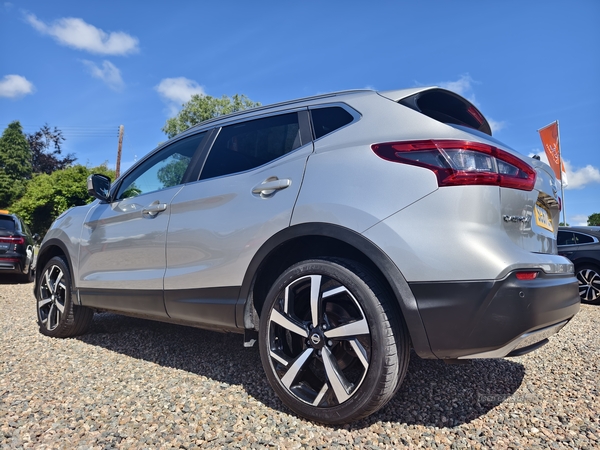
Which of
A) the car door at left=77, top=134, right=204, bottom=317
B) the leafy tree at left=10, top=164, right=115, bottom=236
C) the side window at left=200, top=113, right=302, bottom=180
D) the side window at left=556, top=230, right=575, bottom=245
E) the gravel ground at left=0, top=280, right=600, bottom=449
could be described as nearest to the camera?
the gravel ground at left=0, top=280, right=600, bottom=449

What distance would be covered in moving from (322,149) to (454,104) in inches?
34.1

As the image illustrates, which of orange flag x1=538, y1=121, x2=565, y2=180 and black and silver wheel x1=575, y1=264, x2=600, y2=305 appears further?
orange flag x1=538, y1=121, x2=565, y2=180

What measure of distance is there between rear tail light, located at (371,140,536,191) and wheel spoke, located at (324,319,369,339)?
741 millimetres

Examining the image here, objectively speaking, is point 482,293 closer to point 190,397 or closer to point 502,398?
point 502,398

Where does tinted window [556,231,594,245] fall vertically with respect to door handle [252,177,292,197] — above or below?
below

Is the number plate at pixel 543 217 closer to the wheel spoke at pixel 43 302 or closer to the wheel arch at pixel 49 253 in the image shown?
the wheel arch at pixel 49 253

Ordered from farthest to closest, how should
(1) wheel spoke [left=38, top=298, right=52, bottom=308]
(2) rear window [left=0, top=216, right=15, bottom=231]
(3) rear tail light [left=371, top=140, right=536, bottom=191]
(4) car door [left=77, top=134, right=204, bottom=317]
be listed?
(2) rear window [left=0, top=216, right=15, bottom=231]
(1) wheel spoke [left=38, top=298, right=52, bottom=308]
(4) car door [left=77, top=134, right=204, bottom=317]
(3) rear tail light [left=371, top=140, right=536, bottom=191]

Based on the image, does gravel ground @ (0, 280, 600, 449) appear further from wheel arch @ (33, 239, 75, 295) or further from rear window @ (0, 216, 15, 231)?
rear window @ (0, 216, 15, 231)

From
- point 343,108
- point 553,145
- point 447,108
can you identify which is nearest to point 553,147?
point 553,145

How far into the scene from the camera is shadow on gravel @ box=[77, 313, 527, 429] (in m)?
2.26

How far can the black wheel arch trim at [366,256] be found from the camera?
1831 millimetres

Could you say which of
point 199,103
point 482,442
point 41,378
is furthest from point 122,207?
point 199,103

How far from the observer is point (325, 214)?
6.88 ft

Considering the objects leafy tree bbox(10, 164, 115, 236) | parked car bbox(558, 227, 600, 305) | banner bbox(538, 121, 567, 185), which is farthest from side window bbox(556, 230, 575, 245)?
leafy tree bbox(10, 164, 115, 236)
